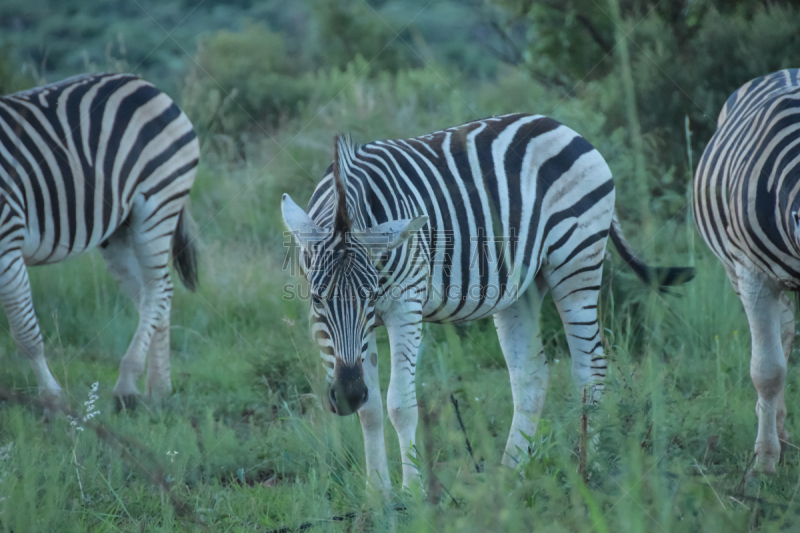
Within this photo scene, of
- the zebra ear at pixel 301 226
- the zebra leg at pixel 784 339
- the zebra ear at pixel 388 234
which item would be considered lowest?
the zebra leg at pixel 784 339

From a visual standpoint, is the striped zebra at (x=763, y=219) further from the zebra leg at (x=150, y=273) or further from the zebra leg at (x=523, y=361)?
the zebra leg at (x=150, y=273)

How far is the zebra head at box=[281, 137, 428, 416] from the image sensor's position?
2.92 m

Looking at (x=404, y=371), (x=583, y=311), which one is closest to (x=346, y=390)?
(x=404, y=371)

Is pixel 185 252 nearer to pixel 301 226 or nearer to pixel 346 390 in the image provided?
pixel 301 226

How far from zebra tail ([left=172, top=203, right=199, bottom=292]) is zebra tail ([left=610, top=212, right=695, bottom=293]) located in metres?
3.58

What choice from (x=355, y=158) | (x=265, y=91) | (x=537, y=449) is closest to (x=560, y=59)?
(x=265, y=91)

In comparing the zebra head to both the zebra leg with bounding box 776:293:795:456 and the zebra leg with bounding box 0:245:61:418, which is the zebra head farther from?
the zebra leg with bounding box 0:245:61:418

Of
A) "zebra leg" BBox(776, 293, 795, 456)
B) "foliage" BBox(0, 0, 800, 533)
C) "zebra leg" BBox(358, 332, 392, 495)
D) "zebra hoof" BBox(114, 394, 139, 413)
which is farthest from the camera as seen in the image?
"zebra hoof" BBox(114, 394, 139, 413)

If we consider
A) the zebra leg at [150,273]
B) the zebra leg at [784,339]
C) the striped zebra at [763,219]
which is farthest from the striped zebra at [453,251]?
the zebra leg at [150,273]

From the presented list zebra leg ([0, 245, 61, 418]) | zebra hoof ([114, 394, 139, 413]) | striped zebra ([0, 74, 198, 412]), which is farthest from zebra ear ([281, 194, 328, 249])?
zebra hoof ([114, 394, 139, 413])

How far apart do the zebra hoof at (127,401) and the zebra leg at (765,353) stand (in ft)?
13.8

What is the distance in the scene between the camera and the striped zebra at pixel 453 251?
9.81 ft

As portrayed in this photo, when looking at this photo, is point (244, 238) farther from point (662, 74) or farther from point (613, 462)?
point (613, 462)

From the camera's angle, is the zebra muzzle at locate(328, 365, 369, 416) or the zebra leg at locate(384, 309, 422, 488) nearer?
the zebra muzzle at locate(328, 365, 369, 416)
